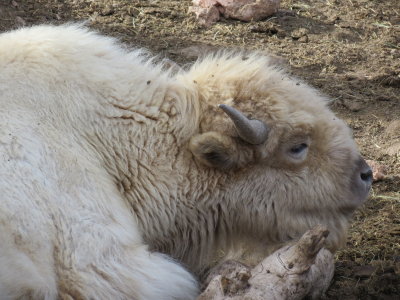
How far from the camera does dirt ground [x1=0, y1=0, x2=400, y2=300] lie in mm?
7852

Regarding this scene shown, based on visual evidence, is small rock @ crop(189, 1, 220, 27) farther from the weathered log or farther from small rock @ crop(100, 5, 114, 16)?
the weathered log

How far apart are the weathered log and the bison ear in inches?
27.3

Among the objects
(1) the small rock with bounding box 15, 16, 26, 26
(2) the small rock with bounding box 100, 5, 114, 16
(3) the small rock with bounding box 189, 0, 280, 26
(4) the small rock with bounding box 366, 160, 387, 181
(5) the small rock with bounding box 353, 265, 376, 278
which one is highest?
(3) the small rock with bounding box 189, 0, 280, 26

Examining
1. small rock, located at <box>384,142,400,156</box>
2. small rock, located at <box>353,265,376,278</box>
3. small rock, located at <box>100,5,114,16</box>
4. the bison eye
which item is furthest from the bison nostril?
small rock, located at <box>100,5,114,16</box>

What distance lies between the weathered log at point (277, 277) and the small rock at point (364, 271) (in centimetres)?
80

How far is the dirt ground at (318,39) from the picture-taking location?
785cm

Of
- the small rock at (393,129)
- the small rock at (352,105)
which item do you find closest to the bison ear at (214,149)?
the small rock at (393,129)

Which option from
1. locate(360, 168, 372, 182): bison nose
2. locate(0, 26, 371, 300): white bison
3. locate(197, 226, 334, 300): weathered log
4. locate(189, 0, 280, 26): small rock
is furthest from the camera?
locate(189, 0, 280, 26): small rock

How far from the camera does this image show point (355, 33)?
9.68 m

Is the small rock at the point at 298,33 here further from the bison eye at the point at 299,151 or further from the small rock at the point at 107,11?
the bison eye at the point at 299,151

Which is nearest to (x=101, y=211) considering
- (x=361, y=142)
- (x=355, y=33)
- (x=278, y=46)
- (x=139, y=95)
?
(x=139, y=95)

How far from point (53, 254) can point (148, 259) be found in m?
0.62

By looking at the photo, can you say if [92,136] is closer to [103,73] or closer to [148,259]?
[103,73]

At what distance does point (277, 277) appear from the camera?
4.67 m
